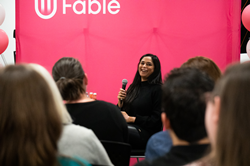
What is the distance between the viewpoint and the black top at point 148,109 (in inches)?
97.2

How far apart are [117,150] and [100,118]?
231 millimetres

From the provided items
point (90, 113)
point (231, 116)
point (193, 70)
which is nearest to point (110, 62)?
point (90, 113)

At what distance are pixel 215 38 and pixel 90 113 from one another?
2.58 m

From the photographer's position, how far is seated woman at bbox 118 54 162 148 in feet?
8.04

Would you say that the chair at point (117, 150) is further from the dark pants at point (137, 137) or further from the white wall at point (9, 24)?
the white wall at point (9, 24)

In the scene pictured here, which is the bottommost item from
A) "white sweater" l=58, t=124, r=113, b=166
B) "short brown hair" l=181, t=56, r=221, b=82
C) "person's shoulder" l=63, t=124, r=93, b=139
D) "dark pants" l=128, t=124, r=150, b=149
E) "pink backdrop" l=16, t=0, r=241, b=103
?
"dark pants" l=128, t=124, r=150, b=149

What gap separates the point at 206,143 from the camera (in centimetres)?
84

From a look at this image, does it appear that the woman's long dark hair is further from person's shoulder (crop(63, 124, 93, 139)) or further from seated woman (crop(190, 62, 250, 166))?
seated woman (crop(190, 62, 250, 166))

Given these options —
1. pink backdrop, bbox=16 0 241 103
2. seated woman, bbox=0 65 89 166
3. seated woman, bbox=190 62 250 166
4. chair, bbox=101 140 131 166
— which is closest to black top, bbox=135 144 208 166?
seated woman, bbox=190 62 250 166

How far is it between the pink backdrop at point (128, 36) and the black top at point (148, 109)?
38.9 inches

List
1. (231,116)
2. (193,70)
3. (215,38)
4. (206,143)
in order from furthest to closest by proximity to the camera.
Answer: (215,38) < (193,70) < (206,143) < (231,116)

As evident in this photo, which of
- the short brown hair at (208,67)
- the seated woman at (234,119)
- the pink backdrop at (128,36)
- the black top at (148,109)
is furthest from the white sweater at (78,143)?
the pink backdrop at (128,36)

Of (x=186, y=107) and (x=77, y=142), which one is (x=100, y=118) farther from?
(x=186, y=107)

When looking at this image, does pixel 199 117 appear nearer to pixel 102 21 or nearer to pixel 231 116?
pixel 231 116
